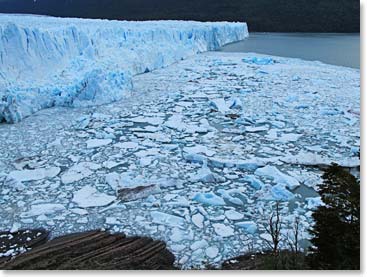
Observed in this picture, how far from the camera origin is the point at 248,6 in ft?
13.6

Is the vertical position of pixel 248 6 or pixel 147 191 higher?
pixel 248 6

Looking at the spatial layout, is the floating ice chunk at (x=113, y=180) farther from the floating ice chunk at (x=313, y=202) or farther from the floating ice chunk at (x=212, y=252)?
the floating ice chunk at (x=313, y=202)

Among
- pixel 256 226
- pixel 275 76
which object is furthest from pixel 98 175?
pixel 275 76

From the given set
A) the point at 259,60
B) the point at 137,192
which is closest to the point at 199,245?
the point at 137,192

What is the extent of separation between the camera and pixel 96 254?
1451 mm

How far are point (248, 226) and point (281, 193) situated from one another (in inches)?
13.5

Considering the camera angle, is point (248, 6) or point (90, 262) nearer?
point (90, 262)

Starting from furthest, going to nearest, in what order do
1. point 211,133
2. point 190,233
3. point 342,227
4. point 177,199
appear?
point 211,133
point 177,199
point 190,233
point 342,227

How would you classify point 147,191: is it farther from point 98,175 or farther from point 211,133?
point 211,133

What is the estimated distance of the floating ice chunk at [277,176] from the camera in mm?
2021

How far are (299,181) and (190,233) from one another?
0.76m

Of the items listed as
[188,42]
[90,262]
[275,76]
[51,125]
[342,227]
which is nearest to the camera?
[342,227]

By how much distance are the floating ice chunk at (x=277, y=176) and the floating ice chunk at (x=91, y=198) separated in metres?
0.86

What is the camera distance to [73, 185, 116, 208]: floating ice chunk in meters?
1.88
